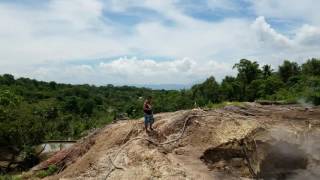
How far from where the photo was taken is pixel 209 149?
15.7 m

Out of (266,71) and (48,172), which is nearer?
(48,172)

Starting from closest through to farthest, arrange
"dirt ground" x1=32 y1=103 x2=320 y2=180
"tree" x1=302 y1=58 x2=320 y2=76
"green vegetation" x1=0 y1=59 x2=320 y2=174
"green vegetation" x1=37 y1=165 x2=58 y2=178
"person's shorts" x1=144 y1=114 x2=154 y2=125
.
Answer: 1. "dirt ground" x1=32 y1=103 x2=320 y2=180
2. "person's shorts" x1=144 y1=114 x2=154 y2=125
3. "green vegetation" x1=37 y1=165 x2=58 y2=178
4. "green vegetation" x1=0 y1=59 x2=320 y2=174
5. "tree" x1=302 y1=58 x2=320 y2=76

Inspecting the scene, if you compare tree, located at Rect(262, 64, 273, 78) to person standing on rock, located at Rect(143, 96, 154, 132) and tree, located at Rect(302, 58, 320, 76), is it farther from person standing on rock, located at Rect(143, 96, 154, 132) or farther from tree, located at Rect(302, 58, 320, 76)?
person standing on rock, located at Rect(143, 96, 154, 132)

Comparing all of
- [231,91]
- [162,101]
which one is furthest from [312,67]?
[162,101]

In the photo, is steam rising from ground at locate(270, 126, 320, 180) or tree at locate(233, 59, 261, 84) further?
tree at locate(233, 59, 261, 84)

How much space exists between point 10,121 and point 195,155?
2558 centimetres

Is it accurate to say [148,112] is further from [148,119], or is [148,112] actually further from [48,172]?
[48,172]

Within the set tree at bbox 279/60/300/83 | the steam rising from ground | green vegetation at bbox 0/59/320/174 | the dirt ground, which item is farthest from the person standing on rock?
tree at bbox 279/60/300/83

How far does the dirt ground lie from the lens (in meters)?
14.7

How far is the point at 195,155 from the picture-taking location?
50.5 ft

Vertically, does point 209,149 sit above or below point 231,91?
below

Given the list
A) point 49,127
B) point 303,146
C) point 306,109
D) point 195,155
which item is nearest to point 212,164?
point 195,155

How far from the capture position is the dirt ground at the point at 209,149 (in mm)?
14742

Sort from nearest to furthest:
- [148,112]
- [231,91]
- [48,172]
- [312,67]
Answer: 1. [148,112]
2. [48,172]
3. [231,91]
4. [312,67]
